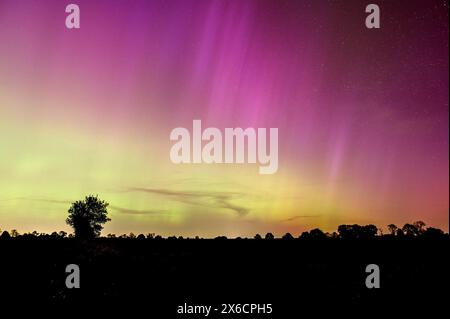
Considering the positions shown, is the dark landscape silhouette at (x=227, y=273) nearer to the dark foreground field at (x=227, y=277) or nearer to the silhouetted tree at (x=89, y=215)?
the dark foreground field at (x=227, y=277)

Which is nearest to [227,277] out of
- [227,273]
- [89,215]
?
[227,273]

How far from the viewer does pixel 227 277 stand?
1206 inches

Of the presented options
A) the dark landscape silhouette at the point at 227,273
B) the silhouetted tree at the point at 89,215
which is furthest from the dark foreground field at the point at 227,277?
the silhouetted tree at the point at 89,215

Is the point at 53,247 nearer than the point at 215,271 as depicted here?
No

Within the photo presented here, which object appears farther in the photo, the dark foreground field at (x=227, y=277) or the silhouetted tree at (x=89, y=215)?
the silhouetted tree at (x=89, y=215)

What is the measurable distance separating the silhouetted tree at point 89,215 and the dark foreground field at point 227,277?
57028 mm

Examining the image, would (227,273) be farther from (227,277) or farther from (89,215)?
(89,215)

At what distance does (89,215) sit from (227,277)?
72.7 meters

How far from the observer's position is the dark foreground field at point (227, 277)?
26.2 meters

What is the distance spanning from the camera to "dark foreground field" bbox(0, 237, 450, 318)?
26156 millimetres

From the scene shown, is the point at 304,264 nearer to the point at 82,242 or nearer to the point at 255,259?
the point at 255,259
